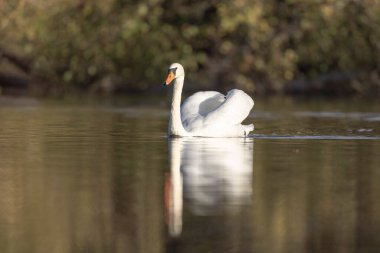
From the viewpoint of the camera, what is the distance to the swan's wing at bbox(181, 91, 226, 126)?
66.8 ft

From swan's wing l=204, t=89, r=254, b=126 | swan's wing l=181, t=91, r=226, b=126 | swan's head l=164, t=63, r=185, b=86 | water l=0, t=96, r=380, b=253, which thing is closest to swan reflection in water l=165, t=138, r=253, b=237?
water l=0, t=96, r=380, b=253

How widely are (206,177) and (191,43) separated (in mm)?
24715

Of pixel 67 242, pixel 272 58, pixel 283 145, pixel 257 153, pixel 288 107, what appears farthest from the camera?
pixel 272 58

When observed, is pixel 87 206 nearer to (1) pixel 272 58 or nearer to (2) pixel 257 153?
(2) pixel 257 153

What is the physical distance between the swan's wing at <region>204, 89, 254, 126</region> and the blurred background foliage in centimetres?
Result: 1582

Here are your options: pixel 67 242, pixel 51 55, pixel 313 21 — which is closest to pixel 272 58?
pixel 313 21

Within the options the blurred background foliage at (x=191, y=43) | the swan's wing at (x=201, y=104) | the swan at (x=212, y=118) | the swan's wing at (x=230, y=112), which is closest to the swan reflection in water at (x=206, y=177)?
the swan at (x=212, y=118)

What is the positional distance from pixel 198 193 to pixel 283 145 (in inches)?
249

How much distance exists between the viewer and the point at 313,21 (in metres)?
36.7

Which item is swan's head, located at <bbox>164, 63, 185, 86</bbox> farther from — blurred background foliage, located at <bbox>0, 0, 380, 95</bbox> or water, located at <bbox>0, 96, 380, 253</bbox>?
blurred background foliage, located at <bbox>0, 0, 380, 95</bbox>

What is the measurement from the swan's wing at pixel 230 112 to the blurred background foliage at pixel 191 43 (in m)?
15.8

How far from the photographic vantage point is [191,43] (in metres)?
38.2

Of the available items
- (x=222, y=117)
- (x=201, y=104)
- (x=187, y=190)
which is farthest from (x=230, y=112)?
(x=187, y=190)

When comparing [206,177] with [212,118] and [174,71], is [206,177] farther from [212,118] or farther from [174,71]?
[174,71]
